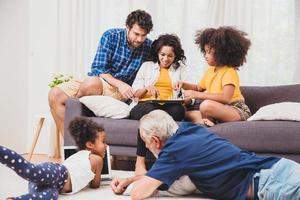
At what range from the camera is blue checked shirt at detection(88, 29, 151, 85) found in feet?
10.6

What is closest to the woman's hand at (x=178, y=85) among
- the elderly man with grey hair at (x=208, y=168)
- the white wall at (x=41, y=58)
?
the elderly man with grey hair at (x=208, y=168)

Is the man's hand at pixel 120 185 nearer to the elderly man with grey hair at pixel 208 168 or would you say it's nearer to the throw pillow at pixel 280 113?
the elderly man with grey hair at pixel 208 168

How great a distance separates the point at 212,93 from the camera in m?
2.82

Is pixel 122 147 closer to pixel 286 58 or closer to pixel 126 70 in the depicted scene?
pixel 126 70

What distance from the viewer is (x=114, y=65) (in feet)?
10.7

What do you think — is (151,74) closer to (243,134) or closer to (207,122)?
(207,122)

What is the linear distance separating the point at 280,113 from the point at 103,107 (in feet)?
3.85

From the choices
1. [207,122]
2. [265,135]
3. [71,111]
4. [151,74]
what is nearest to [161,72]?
[151,74]

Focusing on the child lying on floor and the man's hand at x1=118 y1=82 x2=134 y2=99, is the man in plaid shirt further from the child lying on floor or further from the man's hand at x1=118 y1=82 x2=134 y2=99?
the child lying on floor

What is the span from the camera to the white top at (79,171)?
2.11 meters

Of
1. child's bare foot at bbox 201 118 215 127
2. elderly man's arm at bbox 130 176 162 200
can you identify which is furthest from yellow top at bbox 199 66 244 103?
elderly man's arm at bbox 130 176 162 200

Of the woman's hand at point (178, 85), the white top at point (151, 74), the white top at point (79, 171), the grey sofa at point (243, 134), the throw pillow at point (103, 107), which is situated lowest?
the white top at point (79, 171)

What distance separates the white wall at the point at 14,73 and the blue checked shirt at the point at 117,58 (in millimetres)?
1295

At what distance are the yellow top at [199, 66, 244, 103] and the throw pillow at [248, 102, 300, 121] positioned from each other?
239 mm
